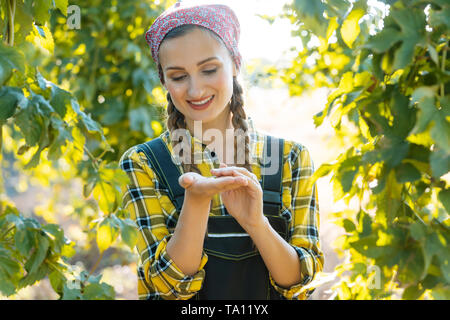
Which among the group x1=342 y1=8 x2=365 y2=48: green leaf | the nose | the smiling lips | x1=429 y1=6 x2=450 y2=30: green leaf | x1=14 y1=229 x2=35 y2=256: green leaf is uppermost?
x1=342 y1=8 x2=365 y2=48: green leaf

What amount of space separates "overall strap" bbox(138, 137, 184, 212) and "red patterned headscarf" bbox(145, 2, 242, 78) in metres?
0.22

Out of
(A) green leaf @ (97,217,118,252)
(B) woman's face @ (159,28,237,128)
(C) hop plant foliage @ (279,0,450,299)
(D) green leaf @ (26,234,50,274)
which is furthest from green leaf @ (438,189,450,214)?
(D) green leaf @ (26,234,50,274)

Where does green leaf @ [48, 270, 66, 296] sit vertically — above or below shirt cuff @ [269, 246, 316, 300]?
below

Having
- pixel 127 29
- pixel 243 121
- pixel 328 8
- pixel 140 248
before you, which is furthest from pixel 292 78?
pixel 328 8

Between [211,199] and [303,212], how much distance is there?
24 cm

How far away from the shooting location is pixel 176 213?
1210mm

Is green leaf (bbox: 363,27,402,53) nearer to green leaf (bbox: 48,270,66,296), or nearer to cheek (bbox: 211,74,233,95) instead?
cheek (bbox: 211,74,233,95)

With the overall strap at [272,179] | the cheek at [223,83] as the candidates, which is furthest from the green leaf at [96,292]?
the cheek at [223,83]

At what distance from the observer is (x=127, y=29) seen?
8.82ft

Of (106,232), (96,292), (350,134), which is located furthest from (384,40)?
(350,134)

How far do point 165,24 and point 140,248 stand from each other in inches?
20.3

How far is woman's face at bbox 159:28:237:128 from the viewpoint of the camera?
3.81ft

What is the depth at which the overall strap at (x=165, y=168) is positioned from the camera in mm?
1193
